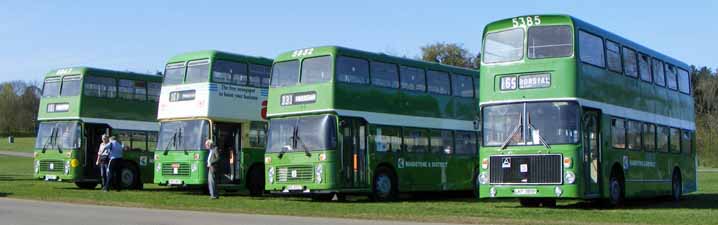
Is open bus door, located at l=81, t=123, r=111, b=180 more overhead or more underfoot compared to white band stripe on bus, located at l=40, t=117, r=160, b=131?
more underfoot

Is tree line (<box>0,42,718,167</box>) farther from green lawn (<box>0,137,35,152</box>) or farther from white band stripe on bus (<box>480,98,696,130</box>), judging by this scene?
white band stripe on bus (<box>480,98,696,130</box>)

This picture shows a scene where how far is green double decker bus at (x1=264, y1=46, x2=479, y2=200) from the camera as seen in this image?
71.5ft

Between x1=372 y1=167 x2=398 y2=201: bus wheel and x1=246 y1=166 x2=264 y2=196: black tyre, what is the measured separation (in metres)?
4.49

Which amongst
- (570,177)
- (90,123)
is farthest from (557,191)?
(90,123)

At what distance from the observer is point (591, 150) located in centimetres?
1938

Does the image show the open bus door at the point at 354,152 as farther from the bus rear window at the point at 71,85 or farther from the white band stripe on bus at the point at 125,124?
the bus rear window at the point at 71,85

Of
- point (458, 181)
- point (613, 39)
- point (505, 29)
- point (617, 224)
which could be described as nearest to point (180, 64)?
point (458, 181)

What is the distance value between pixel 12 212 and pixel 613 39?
13.7 metres

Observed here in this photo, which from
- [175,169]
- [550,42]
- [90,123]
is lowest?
[175,169]

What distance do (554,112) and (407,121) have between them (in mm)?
6032

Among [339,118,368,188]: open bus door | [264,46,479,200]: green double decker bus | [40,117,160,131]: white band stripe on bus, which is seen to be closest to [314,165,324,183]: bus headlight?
[264,46,479,200]: green double decker bus

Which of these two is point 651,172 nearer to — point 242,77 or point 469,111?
point 469,111

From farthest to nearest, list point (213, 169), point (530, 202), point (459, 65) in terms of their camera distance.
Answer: point (459, 65) → point (213, 169) → point (530, 202)

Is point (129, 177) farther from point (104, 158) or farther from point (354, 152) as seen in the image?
point (354, 152)
